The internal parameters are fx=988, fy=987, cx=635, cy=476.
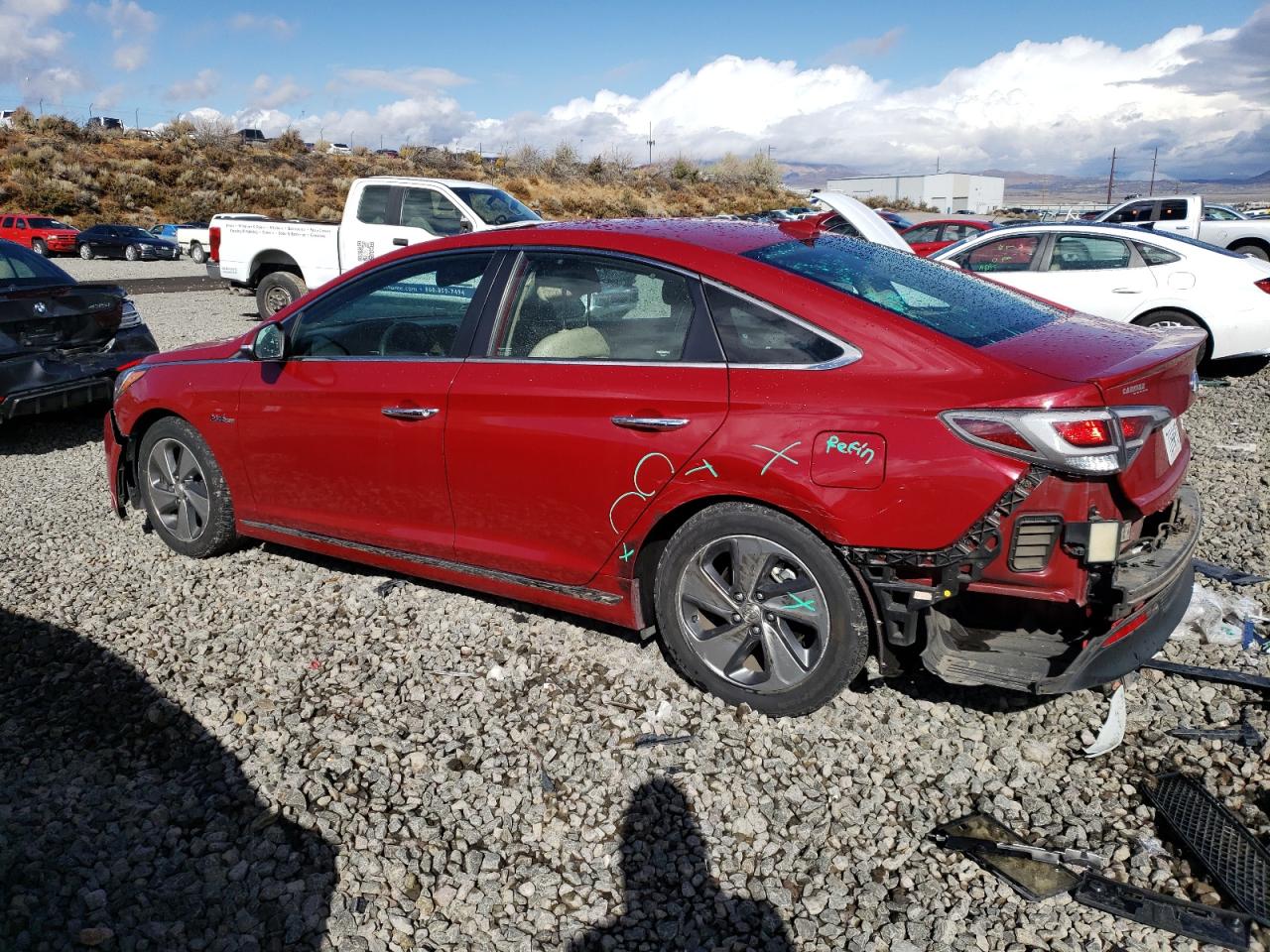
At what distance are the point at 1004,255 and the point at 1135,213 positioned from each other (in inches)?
566

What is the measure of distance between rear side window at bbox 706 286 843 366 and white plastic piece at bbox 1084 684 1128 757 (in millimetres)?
1584

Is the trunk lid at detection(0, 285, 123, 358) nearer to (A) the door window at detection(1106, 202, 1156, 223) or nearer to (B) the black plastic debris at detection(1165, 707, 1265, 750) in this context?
(B) the black plastic debris at detection(1165, 707, 1265, 750)

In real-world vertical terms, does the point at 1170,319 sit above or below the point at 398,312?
below

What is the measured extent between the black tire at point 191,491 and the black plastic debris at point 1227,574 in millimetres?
4792

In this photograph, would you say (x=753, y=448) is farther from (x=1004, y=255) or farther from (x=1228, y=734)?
(x=1004, y=255)

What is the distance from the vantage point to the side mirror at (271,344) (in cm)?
456

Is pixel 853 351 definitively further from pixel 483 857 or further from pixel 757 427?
pixel 483 857

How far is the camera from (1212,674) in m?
3.76

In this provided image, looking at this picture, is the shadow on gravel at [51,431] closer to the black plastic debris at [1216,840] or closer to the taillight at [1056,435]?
the taillight at [1056,435]

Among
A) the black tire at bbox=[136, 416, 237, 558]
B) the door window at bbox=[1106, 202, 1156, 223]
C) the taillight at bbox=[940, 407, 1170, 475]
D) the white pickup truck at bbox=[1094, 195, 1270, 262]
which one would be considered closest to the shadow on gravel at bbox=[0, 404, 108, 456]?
the black tire at bbox=[136, 416, 237, 558]

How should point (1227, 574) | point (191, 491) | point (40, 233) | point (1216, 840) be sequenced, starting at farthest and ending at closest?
1. point (40, 233)
2. point (191, 491)
3. point (1227, 574)
4. point (1216, 840)

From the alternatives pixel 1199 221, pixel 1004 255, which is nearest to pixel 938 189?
pixel 1199 221

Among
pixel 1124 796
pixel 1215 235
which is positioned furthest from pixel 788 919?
pixel 1215 235

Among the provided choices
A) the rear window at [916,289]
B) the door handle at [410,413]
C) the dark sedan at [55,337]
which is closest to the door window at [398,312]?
the door handle at [410,413]
